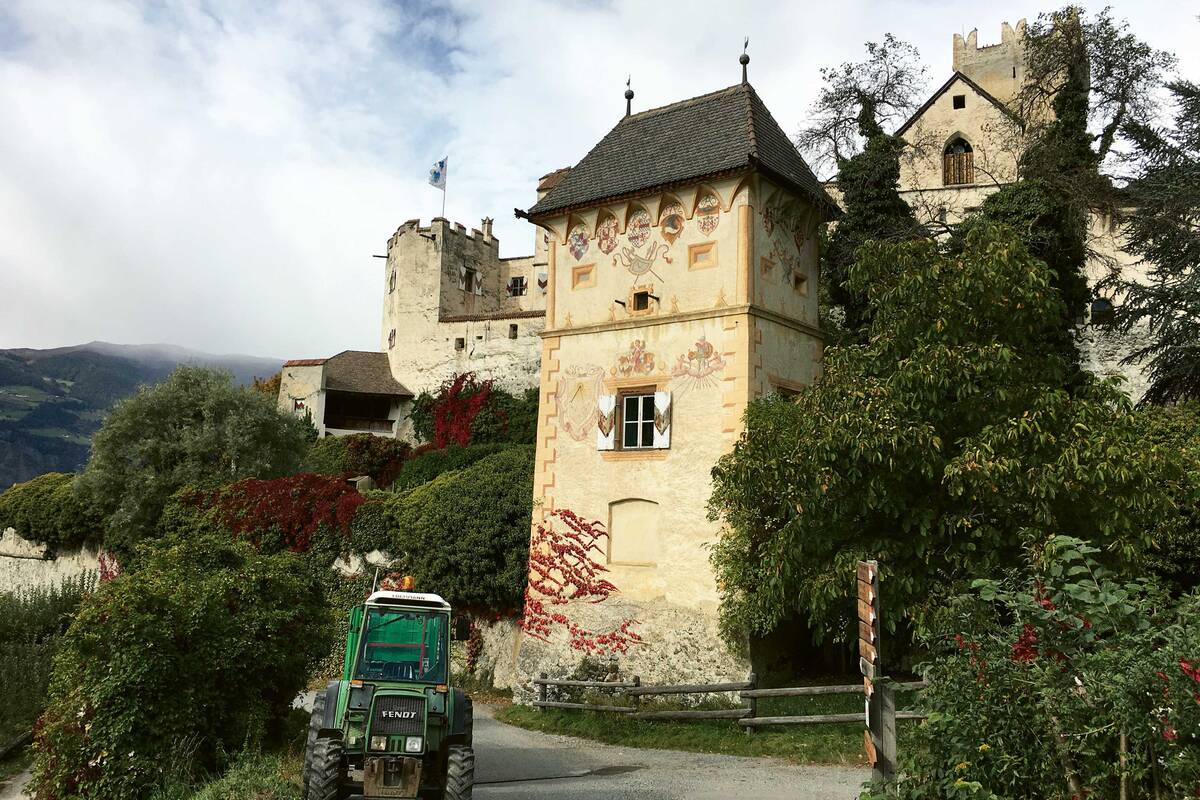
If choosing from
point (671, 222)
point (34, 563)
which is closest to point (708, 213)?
point (671, 222)

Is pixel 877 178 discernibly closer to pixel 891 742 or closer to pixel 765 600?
pixel 765 600

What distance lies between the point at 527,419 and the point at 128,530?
18861 mm

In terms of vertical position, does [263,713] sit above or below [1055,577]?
below

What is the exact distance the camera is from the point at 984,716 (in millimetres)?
6598

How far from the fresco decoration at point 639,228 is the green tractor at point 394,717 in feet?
31.7

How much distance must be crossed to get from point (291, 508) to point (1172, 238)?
21950mm

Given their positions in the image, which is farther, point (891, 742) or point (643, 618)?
point (643, 618)

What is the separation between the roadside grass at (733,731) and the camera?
13.0 metres

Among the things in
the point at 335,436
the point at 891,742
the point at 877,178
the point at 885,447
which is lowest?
the point at 891,742

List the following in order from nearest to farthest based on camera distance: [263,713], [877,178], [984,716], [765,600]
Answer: [984,716]
[263,713]
[765,600]
[877,178]

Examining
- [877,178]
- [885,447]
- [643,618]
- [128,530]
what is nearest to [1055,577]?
[885,447]

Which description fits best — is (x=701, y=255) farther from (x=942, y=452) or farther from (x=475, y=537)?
(x=475, y=537)

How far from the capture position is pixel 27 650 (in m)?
20.4

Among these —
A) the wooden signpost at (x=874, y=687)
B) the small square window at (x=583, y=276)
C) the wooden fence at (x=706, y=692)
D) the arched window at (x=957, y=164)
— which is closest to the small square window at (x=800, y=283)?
the small square window at (x=583, y=276)
